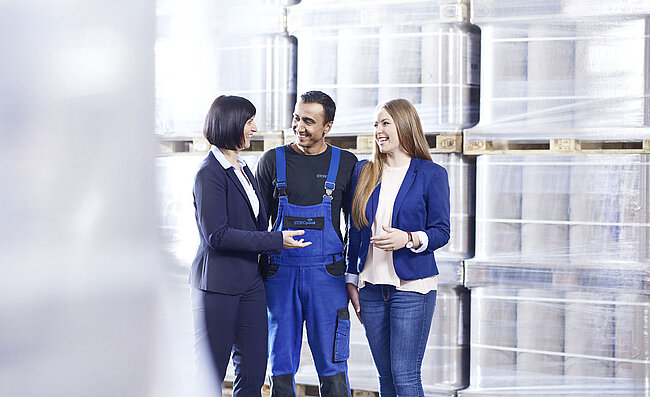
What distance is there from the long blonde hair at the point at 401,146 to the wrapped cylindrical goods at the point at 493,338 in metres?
1.02

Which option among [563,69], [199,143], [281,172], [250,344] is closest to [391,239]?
[281,172]

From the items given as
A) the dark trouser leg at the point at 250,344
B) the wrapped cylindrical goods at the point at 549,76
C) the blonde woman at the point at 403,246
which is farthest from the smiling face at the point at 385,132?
the wrapped cylindrical goods at the point at 549,76

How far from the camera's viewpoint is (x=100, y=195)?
2877mm

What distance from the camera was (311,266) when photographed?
10.1 ft

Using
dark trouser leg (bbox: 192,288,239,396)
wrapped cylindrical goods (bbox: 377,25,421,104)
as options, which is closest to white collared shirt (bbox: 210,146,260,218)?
dark trouser leg (bbox: 192,288,239,396)

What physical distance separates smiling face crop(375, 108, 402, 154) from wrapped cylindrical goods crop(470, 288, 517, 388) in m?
1.11

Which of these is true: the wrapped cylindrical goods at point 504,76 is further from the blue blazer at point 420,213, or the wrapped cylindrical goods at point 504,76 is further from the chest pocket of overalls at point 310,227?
the chest pocket of overalls at point 310,227

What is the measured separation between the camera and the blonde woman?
2947mm

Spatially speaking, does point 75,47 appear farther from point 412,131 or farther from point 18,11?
point 412,131

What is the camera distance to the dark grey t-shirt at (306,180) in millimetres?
3092

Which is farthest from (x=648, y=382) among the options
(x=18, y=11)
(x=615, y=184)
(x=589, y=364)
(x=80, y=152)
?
(x=18, y=11)

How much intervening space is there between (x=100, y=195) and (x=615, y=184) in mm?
2311

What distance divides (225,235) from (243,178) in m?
0.27

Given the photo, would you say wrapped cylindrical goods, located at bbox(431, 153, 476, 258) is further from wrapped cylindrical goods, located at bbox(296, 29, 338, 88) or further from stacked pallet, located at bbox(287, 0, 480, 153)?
wrapped cylindrical goods, located at bbox(296, 29, 338, 88)
